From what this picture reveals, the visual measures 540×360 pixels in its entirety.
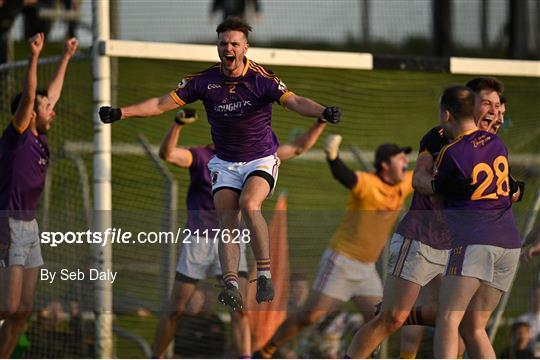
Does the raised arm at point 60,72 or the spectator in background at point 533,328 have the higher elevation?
the raised arm at point 60,72

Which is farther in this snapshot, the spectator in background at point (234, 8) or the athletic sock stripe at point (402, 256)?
the spectator in background at point (234, 8)

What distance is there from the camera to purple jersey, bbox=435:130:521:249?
8.16 metres

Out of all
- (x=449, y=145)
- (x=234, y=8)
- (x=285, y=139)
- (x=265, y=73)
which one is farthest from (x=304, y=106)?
(x=285, y=139)

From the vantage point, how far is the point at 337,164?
11.1 m

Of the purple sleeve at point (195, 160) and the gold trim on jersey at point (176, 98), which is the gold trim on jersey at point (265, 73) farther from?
the purple sleeve at point (195, 160)

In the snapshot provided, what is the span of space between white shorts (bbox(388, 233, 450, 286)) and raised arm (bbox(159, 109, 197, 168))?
2.10 meters

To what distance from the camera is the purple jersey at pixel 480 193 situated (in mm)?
8156

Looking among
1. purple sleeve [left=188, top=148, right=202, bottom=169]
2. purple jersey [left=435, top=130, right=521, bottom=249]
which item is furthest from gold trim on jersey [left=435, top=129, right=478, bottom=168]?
purple sleeve [left=188, top=148, right=202, bottom=169]

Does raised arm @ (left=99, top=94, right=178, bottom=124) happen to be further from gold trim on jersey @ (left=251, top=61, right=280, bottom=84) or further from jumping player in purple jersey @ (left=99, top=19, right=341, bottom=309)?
gold trim on jersey @ (left=251, top=61, right=280, bottom=84)

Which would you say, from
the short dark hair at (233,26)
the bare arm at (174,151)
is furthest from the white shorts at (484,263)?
the bare arm at (174,151)

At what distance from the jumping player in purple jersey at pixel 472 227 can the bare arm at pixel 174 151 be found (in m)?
2.80

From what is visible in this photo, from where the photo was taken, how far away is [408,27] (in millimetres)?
13883

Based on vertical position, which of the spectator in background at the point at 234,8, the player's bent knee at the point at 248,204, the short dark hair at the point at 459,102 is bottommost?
the player's bent knee at the point at 248,204

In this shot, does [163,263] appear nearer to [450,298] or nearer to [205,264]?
[205,264]
